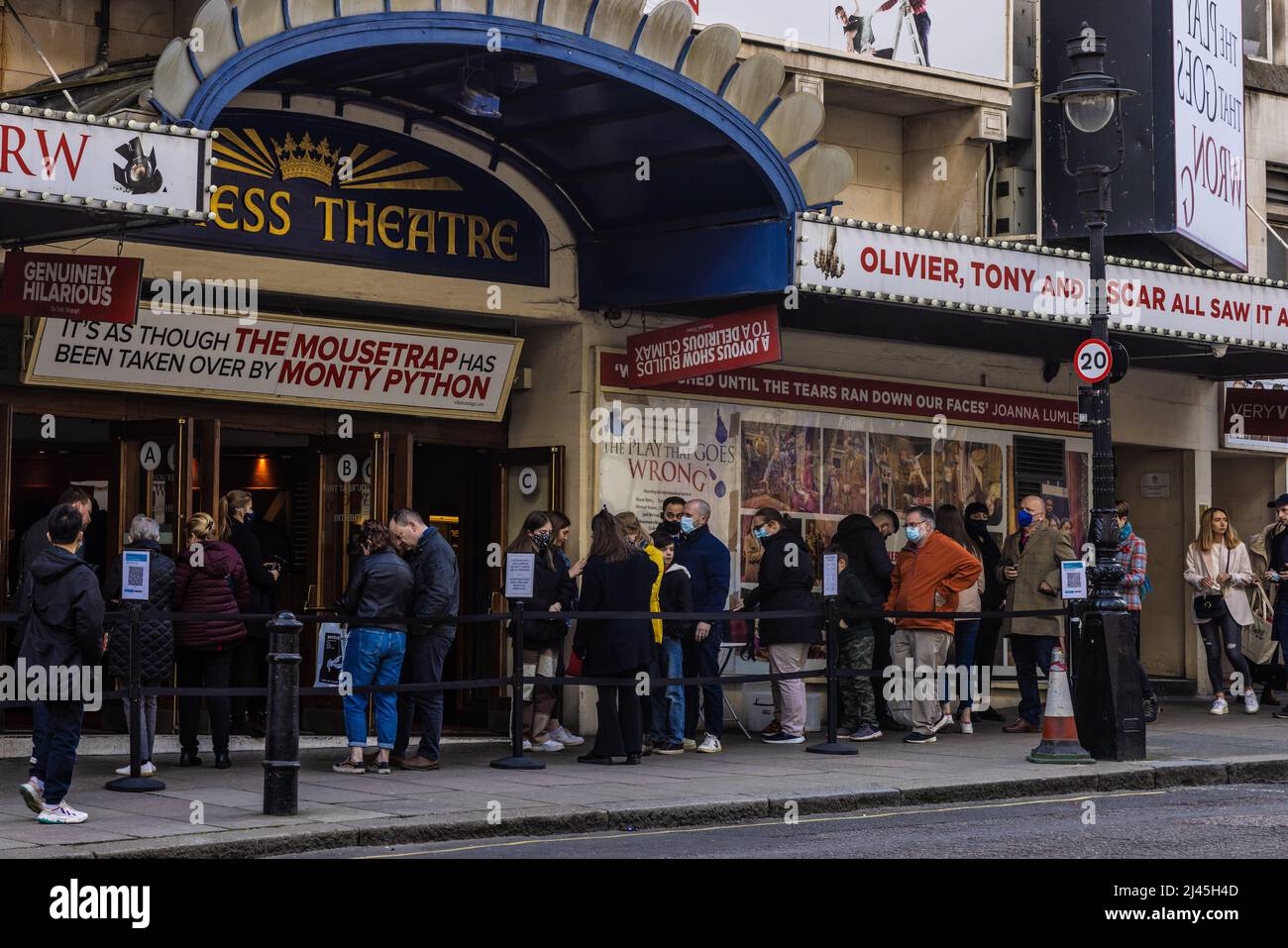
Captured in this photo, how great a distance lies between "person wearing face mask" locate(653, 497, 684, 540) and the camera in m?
16.0

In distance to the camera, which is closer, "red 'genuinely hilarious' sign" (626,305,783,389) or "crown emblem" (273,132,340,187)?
"crown emblem" (273,132,340,187)

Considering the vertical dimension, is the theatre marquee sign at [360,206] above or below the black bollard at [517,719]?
above

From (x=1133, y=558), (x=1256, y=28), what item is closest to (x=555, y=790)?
(x=1133, y=558)

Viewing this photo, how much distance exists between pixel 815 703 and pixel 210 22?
828 centimetres

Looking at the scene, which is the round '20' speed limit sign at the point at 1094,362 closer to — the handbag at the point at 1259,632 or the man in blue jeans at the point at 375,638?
the man in blue jeans at the point at 375,638

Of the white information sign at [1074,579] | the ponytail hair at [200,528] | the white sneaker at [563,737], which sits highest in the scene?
the ponytail hair at [200,528]

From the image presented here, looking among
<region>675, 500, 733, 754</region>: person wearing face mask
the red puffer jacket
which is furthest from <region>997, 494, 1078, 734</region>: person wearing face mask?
the red puffer jacket

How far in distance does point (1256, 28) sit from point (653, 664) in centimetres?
1302

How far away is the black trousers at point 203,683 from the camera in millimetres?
13555

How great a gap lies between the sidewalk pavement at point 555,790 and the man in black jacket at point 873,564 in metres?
0.90

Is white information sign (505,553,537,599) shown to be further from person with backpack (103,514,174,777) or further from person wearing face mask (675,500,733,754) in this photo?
person with backpack (103,514,174,777)

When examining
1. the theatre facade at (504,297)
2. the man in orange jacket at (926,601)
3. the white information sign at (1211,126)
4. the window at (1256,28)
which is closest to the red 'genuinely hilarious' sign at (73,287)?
the theatre facade at (504,297)

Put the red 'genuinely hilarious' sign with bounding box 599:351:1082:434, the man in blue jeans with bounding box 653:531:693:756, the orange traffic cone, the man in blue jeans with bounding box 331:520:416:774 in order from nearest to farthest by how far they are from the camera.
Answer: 1. the man in blue jeans with bounding box 331:520:416:774
2. the orange traffic cone
3. the man in blue jeans with bounding box 653:531:693:756
4. the red 'genuinely hilarious' sign with bounding box 599:351:1082:434

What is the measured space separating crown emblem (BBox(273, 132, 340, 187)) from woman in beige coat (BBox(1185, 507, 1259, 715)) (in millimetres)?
8943
